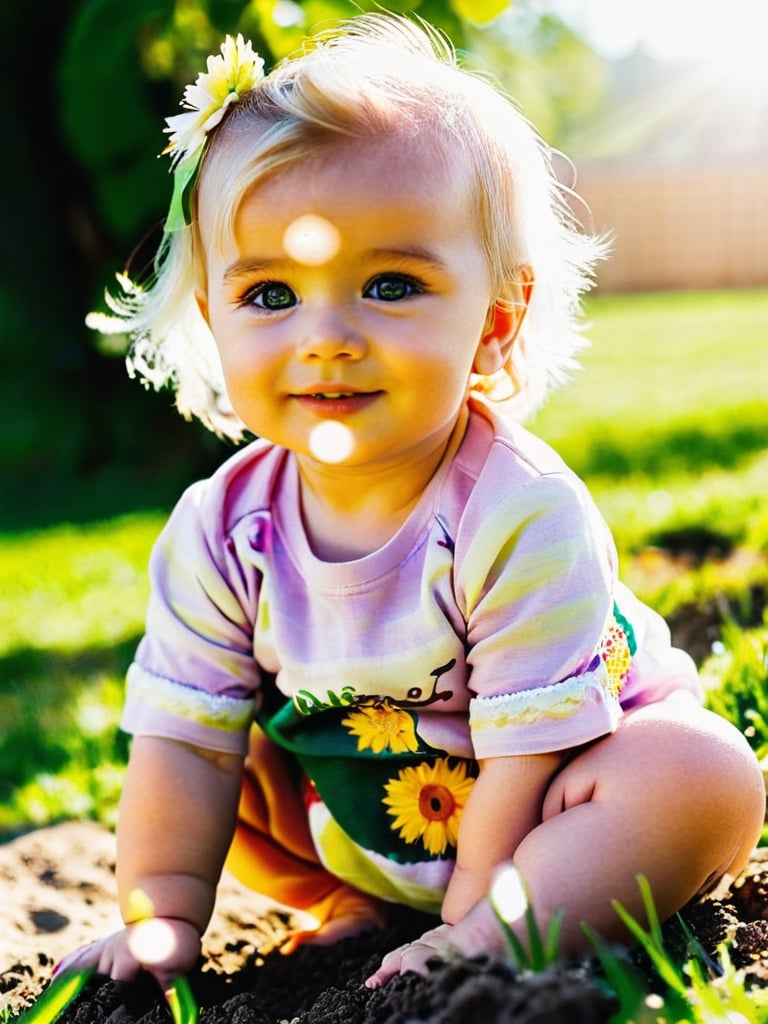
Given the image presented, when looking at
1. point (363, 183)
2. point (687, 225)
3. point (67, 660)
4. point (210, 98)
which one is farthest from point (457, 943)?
point (687, 225)

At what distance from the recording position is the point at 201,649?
1968mm

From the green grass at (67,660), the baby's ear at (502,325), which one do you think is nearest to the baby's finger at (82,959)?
the green grass at (67,660)

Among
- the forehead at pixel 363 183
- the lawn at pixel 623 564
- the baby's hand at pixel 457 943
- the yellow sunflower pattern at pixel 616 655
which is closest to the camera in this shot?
the baby's hand at pixel 457 943

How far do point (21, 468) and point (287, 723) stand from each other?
5.41 metres

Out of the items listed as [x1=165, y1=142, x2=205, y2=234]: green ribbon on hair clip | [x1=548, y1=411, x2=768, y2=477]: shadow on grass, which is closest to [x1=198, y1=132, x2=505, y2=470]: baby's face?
[x1=165, y1=142, x2=205, y2=234]: green ribbon on hair clip

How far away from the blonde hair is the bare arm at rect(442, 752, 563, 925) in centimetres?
67

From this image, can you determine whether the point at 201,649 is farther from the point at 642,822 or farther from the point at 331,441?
the point at 642,822

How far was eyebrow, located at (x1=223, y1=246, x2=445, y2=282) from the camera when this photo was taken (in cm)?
163

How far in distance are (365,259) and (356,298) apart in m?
0.05

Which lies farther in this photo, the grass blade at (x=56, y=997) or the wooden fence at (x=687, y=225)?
the wooden fence at (x=687, y=225)

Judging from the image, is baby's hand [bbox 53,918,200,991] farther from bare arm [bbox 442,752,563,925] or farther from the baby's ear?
the baby's ear

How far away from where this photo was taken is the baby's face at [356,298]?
1.62 meters

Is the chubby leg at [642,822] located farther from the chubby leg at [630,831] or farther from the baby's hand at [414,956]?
the baby's hand at [414,956]

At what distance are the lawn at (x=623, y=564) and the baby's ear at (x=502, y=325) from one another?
75 centimetres
